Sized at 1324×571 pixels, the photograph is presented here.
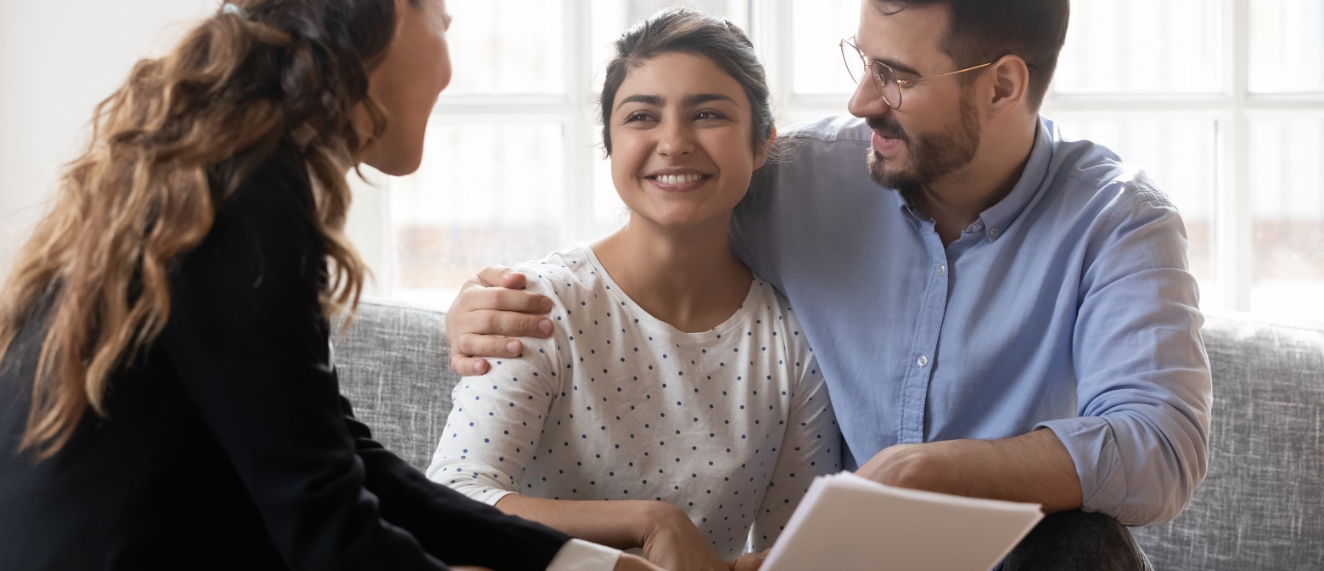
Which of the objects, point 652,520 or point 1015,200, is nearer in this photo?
point 652,520

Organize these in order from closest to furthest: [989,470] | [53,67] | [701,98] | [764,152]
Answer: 1. [989,470]
2. [701,98]
3. [764,152]
4. [53,67]

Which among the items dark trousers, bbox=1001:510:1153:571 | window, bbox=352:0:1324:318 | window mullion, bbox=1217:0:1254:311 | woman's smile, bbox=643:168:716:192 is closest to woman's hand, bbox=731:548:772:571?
dark trousers, bbox=1001:510:1153:571

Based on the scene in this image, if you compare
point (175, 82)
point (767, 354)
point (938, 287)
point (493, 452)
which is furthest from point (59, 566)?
point (938, 287)

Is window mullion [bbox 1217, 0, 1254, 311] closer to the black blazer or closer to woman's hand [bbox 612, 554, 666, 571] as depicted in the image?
woman's hand [bbox 612, 554, 666, 571]

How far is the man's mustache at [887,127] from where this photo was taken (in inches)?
61.9

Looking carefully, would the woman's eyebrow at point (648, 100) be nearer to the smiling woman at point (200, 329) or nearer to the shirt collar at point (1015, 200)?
the shirt collar at point (1015, 200)

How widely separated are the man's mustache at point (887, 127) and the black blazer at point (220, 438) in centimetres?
101

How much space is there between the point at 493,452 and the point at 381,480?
0.87 feet

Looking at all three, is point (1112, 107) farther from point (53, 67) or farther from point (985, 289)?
point (53, 67)

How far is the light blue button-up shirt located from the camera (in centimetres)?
132

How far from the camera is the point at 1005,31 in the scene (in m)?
1.59

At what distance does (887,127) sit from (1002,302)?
1.08 feet

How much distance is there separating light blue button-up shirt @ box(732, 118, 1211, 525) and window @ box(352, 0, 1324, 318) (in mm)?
810

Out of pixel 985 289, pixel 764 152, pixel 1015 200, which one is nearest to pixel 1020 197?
pixel 1015 200
